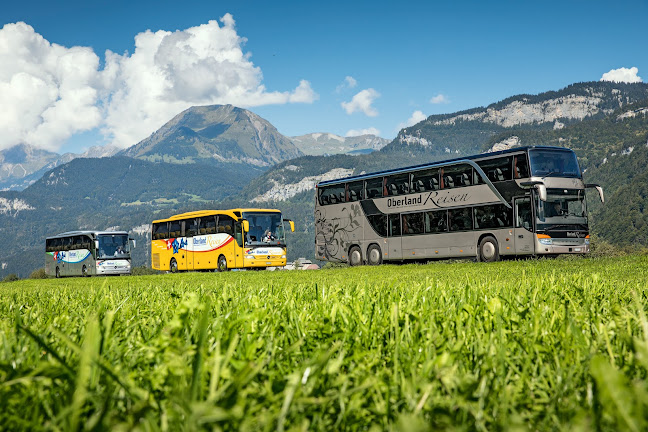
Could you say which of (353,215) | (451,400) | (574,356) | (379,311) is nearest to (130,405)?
(451,400)

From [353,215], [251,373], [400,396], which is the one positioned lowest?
[400,396]

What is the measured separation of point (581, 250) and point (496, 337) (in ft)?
80.3

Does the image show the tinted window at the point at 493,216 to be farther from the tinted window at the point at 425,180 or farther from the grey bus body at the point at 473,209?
the tinted window at the point at 425,180

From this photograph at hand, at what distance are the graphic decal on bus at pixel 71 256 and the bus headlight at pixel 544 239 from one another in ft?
115

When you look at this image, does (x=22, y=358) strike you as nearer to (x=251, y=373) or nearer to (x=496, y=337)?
(x=251, y=373)

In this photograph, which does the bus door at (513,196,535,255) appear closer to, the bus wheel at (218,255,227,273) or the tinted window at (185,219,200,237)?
the bus wheel at (218,255,227,273)

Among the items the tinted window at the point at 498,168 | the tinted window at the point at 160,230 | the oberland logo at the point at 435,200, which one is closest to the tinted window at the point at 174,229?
the tinted window at the point at 160,230

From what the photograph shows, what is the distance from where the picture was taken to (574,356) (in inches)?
101

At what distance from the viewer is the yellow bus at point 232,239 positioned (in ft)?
114

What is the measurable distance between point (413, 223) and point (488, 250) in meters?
4.32

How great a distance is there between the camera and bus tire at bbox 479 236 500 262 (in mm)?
25484

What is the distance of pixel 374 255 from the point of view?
103ft

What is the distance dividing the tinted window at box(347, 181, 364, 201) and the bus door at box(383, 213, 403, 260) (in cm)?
236

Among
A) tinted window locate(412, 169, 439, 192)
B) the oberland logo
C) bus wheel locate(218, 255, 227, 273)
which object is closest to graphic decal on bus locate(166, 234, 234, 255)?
bus wheel locate(218, 255, 227, 273)
